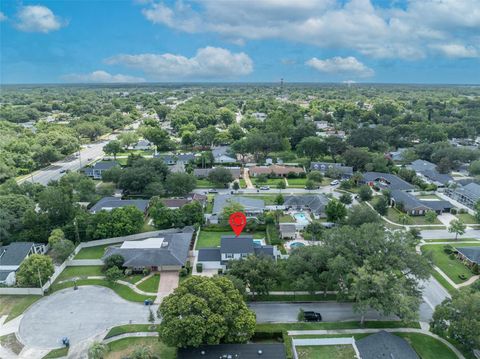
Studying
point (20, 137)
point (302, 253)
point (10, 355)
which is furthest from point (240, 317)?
point (20, 137)

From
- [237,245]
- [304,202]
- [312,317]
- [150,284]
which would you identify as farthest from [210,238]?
[312,317]

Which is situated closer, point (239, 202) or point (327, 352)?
point (327, 352)

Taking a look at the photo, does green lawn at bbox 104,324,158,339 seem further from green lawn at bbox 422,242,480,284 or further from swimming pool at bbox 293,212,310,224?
green lawn at bbox 422,242,480,284

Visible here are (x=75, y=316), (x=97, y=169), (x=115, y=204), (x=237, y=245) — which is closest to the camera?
(x=75, y=316)

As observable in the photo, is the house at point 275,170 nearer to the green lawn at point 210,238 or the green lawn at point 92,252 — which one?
→ the green lawn at point 210,238

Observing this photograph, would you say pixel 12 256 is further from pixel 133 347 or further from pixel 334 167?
pixel 334 167

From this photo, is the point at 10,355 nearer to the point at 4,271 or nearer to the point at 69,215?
the point at 4,271

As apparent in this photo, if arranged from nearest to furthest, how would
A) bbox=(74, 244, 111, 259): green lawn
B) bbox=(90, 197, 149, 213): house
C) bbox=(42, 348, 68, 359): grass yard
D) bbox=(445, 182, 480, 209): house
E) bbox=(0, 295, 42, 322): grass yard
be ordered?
bbox=(42, 348, 68, 359): grass yard
bbox=(0, 295, 42, 322): grass yard
bbox=(74, 244, 111, 259): green lawn
bbox=(90, 197, 149, 213): house
bbox=(445, 182, 480, 209): house

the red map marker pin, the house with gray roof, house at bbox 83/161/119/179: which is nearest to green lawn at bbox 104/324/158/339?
the red map marker pin
